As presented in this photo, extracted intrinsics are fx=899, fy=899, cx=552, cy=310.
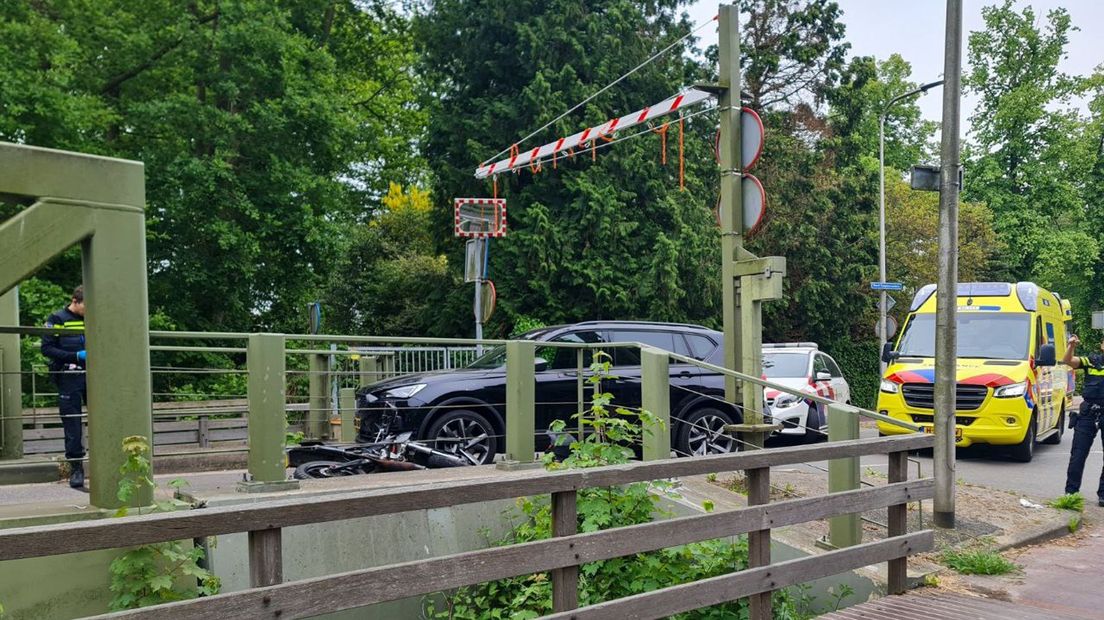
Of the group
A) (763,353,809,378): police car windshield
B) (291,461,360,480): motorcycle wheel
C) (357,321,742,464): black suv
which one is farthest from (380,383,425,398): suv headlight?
(763,353,809,378): police car windshield

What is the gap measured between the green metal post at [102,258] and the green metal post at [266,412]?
4.15 ft

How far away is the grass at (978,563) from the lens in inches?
270

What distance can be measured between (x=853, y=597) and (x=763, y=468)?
236 cm

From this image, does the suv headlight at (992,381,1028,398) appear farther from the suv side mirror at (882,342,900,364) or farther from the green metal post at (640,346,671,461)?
the green metal post at (640,346,671,461)

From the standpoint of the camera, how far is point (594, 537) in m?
4.16

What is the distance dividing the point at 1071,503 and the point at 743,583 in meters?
6.41

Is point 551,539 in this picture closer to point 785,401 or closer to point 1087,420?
point 1087,420

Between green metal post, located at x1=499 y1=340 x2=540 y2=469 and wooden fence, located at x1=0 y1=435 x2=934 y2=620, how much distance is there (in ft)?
8.13

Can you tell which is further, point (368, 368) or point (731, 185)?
point (368, 368)

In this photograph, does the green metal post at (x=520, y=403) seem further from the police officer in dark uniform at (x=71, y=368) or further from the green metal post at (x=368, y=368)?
the green metal post at (x=368, y=368)

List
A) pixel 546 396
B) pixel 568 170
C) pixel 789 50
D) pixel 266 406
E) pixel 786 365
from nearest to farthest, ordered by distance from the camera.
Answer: pixel 266 406, pixel 546 396, pixel 786 365, pixel 568 170, pixel 789 50

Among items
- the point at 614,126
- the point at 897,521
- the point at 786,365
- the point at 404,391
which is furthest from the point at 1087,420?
the point at 614,126

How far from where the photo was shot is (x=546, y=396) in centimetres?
1012

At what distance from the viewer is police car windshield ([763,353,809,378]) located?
48.9 ft
